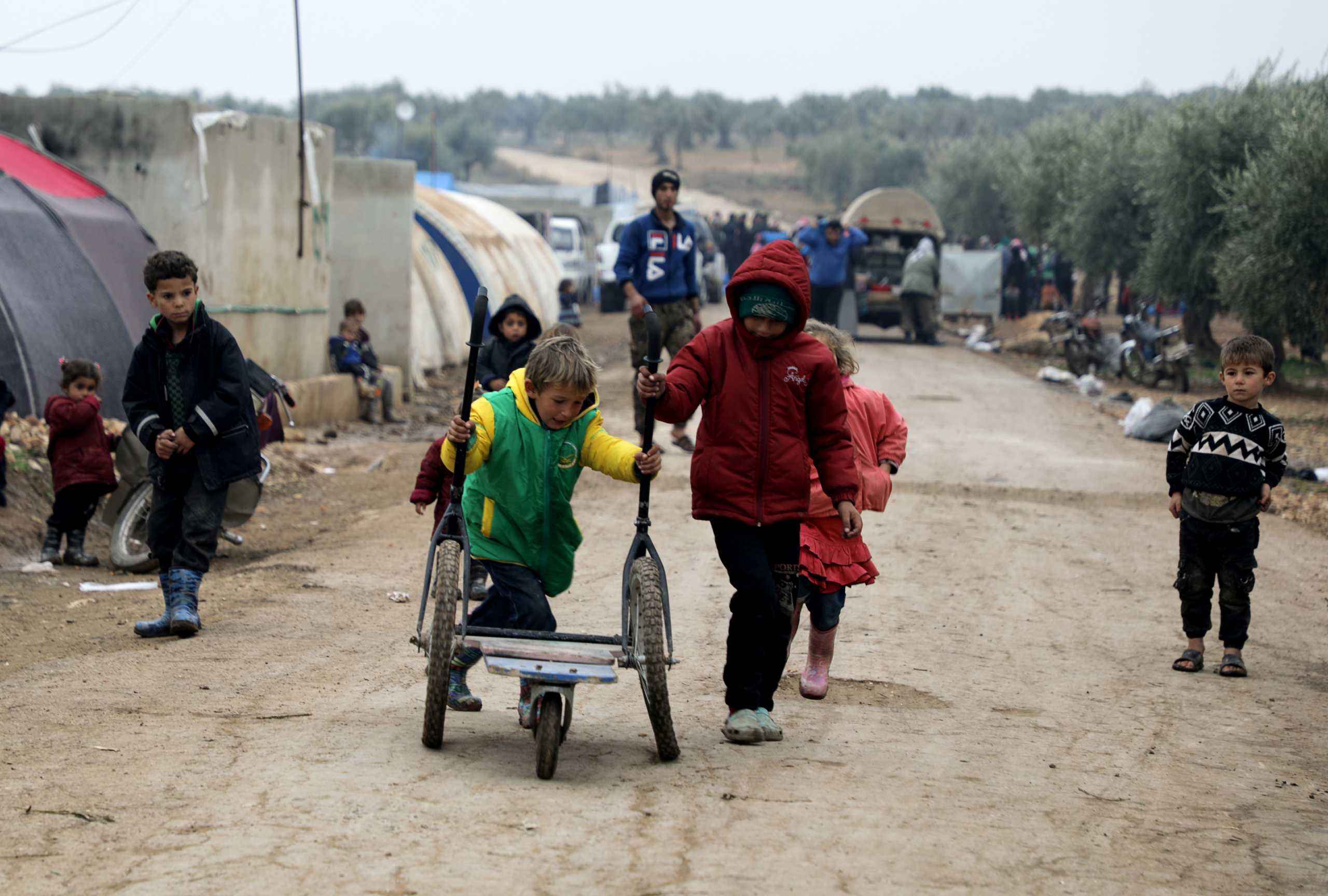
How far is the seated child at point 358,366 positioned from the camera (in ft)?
51.3

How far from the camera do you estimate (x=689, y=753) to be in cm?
474

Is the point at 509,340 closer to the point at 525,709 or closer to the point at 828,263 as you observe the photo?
the point at 525,709

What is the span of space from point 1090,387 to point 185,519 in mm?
15726

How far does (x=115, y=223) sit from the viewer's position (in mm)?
12086

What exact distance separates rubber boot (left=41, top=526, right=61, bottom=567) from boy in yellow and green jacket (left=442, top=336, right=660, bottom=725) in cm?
464

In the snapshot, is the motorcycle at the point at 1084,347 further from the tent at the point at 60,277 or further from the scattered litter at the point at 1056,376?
the tent at the point at 60,277

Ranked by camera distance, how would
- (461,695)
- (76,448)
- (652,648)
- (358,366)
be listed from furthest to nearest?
1. (358,366)
2. (76,448)
3. (461,695)
4. (652,648)

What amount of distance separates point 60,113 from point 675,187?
631 cm

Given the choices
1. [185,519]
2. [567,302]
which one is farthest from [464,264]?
[185,519]

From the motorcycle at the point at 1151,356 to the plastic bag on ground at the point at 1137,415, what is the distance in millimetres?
4674

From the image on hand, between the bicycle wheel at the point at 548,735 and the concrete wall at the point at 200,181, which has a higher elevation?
the concrete wall at the point at 200,181

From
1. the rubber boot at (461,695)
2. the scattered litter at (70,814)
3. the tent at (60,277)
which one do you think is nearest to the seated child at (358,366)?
the tent at (60,277)

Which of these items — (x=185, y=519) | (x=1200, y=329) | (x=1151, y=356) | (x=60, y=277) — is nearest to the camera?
(x=185, y=519)

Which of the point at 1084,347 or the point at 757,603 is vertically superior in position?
the point at 757,603
